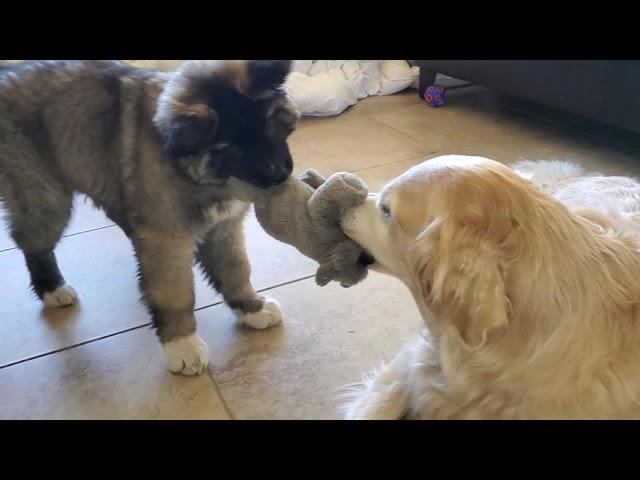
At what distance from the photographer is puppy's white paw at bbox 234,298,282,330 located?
1665 mm

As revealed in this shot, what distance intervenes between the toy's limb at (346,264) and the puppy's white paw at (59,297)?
0.93 meters

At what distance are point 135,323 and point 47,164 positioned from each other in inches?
20.7

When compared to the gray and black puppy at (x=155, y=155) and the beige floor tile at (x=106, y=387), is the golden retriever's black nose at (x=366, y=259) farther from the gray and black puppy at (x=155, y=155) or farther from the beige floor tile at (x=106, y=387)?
the beige floor tile at (x=106, y=387)

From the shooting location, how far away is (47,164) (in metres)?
1.52

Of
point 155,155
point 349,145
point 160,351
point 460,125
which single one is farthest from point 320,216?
point 460,125

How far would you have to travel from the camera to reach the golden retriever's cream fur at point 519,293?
3.22 ft

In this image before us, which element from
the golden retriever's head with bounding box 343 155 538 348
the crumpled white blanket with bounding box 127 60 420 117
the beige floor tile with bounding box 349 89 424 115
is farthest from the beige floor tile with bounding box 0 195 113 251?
the beige floor tile with bounding box 349 89 424 115

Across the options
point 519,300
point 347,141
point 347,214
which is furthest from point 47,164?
point 347,141

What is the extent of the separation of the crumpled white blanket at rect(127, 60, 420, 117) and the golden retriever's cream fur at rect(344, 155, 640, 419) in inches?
85.4

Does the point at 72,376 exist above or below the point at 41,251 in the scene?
below

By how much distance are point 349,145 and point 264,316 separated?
1508 mm

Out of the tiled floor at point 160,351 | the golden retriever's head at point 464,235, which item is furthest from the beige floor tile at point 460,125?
the golden retriever's head at point 464,235

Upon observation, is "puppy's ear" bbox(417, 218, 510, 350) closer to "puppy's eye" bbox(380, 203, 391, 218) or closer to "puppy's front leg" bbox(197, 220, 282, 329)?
"puppy's eye" bbox(380, 203, 391, 218)
